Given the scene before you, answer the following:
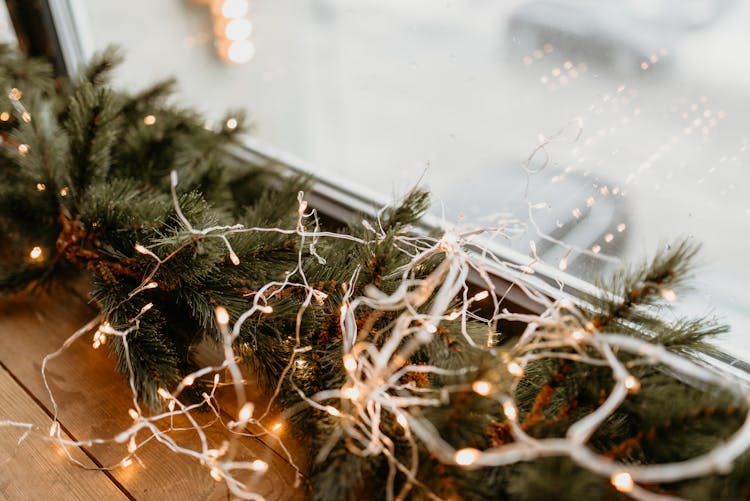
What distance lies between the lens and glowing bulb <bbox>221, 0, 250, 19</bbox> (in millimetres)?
1440

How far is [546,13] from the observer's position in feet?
2.77

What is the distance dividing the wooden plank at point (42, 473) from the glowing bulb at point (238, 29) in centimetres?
108

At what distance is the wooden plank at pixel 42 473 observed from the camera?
25.3 inches

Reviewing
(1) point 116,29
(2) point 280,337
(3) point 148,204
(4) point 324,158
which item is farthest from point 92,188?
(1) point 116,29

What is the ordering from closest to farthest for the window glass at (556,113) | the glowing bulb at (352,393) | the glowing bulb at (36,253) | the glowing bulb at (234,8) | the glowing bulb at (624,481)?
the glowing bulb at (624,481) < the glowing bulb at (352,393) < the window glass at (556,113) < the glowing bulb at (36,253) < the glowing bulb at (234,8)

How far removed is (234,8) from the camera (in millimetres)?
1445

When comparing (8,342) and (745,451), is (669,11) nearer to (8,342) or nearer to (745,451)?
(745,451)

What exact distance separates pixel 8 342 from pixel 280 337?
0.46 m

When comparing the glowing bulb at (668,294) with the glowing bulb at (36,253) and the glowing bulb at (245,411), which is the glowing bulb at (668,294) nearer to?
the glowing bulb at (245,411)

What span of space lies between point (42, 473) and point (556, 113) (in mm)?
825

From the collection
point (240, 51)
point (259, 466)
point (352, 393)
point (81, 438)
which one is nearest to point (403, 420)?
point (352, 393)

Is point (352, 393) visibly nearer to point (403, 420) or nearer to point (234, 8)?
point (403, 420)

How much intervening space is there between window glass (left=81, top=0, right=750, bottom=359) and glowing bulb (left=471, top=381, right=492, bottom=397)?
9.1 inches

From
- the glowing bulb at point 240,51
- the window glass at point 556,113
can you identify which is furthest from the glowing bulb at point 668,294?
the glowing bulb at point 240,51
